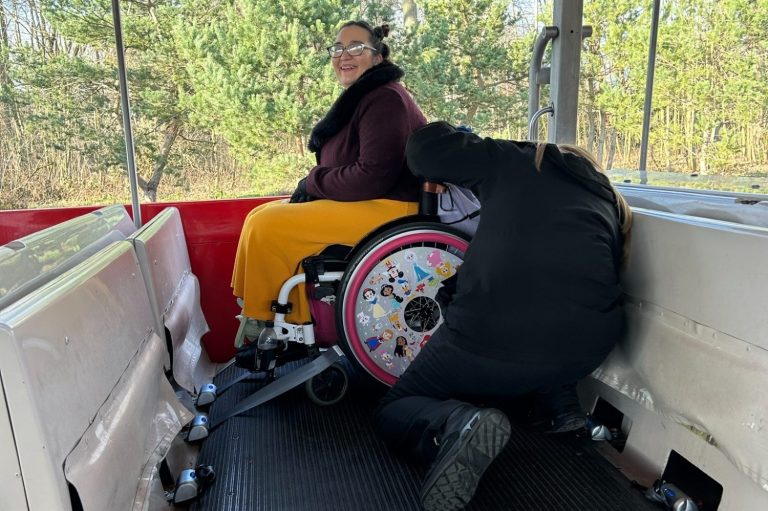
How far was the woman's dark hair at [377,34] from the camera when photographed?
2336 millimetres

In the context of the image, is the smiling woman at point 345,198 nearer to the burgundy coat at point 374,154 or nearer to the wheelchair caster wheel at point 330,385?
the burgundy coat at point 374,154

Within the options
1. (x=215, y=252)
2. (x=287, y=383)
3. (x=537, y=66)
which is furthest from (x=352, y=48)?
(x=287, y=383)

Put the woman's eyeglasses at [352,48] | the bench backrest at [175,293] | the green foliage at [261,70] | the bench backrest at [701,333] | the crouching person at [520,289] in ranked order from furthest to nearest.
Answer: the green foliage at [261,70]
the woman's eyeglasses at [352,48]
the bench backrest at [175,293]
the crouching person at [520,289]
the bench backrest at [701,333]

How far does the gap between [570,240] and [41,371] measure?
1.28 meters

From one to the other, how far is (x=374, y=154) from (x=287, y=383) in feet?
2.96

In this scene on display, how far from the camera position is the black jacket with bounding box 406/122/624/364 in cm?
158

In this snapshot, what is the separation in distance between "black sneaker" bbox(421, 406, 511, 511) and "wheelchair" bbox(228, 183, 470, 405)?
708mm

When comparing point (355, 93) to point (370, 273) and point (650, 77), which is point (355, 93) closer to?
point (370, 273)

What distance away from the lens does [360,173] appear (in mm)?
2121

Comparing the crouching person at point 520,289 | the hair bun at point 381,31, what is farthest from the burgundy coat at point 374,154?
the crouching person at point 520,289

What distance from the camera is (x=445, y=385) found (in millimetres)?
1732

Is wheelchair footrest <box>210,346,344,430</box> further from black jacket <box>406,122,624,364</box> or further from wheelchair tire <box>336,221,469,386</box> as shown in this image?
black jacket <box>406,122,624,364</box>

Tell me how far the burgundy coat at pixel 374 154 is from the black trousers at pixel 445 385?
26.5 inches

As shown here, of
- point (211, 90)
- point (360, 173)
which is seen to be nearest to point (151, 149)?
point (211, 90)
